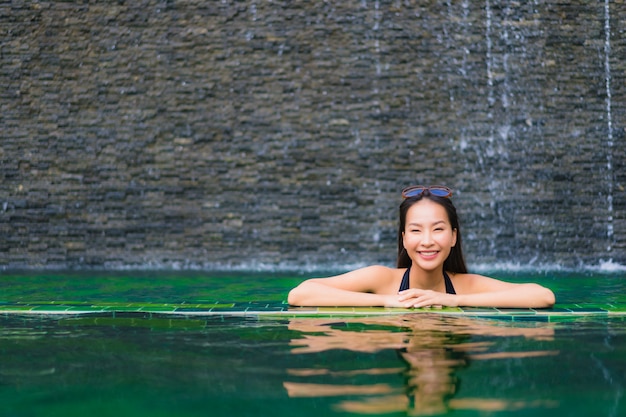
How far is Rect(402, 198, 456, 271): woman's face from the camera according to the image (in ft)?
9.57

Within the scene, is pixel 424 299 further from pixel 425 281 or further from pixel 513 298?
pixel 513 298

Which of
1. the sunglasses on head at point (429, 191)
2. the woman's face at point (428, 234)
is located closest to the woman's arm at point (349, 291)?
the woman's face at point (428, 234)

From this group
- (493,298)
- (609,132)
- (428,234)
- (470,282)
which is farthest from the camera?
(609,132)

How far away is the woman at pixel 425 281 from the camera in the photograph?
2930 millimetres

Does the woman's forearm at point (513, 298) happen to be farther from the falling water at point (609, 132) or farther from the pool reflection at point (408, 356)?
the falling water at point (609, 132)

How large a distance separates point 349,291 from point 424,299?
347 millimetres

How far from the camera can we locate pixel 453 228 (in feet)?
9.93

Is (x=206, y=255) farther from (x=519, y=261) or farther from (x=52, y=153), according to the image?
(x=519, y=261)

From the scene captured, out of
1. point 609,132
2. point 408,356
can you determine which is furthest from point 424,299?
point 609,132

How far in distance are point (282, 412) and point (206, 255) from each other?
779 centimetres

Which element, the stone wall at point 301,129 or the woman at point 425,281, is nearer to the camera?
the woman at point 425,281

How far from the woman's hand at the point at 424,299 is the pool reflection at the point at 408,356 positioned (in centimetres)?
10

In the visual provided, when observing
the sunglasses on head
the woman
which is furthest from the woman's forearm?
the sunglasses on head

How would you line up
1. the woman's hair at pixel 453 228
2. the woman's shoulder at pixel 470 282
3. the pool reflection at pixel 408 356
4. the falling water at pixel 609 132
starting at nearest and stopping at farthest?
1. the pool reflection at pixel 408 356
2. the woman's hair at pixel 453 228
3. the woman's shoulder at pixel 470 282
4. the falling water at pixel 609 132
